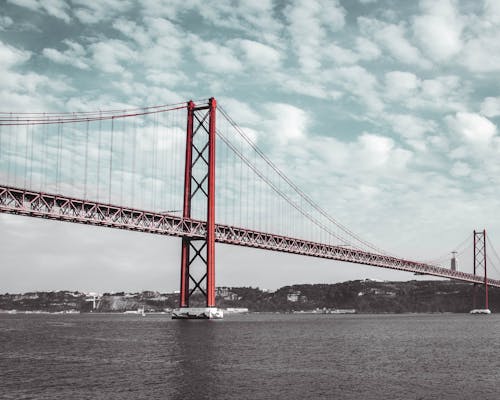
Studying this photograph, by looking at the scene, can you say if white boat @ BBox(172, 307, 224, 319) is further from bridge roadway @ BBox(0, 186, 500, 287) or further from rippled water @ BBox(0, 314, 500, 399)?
rippled water @ BBox(0, 314, 500, 399)

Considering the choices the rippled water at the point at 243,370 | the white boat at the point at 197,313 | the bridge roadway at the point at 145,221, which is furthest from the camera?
the white boat at the point at 197,313

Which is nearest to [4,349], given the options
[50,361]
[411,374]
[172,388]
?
[50,361]

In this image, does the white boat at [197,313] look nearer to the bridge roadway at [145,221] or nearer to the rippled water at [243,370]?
the bridge roadway at [145,221]

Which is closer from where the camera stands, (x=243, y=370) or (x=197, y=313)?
(x=243, y=370)

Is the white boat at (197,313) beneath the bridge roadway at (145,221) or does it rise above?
beneath

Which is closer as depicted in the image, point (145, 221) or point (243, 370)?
point (243, 370)

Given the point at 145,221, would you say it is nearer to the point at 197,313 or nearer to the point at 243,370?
the point at 197,313

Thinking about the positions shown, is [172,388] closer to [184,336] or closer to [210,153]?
[184,336]

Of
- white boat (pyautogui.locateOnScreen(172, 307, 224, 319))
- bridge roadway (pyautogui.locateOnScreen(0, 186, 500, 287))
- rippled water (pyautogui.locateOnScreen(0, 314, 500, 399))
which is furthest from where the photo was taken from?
white boat (pyautogui.locateOnScreen(172, 307, 224, 319))

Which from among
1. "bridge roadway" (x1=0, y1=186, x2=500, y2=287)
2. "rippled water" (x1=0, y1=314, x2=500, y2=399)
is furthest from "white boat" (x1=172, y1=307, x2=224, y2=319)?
"rippled water" (x1=0, y1=314, x2=500, y2=399)

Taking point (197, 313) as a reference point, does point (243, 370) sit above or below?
above

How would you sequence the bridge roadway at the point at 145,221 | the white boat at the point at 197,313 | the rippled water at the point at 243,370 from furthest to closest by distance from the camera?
the white boat at the point at 197,313 → the bridge roadway at the point at 145,221 → the rippled water at the point at 243,370

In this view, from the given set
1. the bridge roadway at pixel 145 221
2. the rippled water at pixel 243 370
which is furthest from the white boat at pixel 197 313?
the rippled water at pixel 243 370

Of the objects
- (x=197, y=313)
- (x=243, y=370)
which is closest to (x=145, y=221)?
(x=197, y=313)
